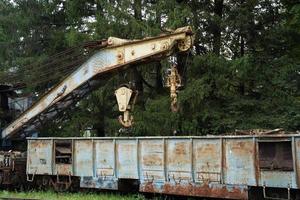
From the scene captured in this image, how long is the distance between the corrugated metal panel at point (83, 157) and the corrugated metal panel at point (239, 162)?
555 centimetres

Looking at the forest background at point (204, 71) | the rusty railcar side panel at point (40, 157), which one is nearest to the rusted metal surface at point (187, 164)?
the rusty railcar side panel at point (40, 157)

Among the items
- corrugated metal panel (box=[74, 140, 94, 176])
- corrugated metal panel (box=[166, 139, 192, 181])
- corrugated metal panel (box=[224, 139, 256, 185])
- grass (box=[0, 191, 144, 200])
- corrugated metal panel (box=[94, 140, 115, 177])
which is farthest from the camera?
corrugated metal panel (box=[74, 140, 94, 176])

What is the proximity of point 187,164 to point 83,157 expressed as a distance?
4.56 meters

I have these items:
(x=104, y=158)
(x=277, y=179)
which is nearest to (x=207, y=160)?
(x=277, y=179)

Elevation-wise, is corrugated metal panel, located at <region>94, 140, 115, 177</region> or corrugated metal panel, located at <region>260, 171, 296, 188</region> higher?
corrugated metal panel, located at <region>94, 140, 115, 177</region>

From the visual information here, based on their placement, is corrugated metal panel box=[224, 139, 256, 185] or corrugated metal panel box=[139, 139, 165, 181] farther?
corrugated metal panel box=[139, 139, 165, 181]

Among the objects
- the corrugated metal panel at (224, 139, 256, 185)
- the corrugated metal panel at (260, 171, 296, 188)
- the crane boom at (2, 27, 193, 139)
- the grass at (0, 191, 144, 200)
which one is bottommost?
the grass at (0, 191, 144, 200)

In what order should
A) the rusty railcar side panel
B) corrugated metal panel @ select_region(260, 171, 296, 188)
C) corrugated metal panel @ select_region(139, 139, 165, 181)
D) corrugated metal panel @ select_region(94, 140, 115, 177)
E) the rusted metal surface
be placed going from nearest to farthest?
corrugated metal panel @ select_region(260, 171, 296, 188) < the rusted metal surface < corrugated metal panel @ select_region(139, 139, 165, 181) < corrugated metal panel @ select_region(94, 140, 115, 177) < the rusty railcar side panel

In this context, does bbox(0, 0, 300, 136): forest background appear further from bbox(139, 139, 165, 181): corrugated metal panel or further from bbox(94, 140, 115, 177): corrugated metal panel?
bbox(139, 139, 165, 181): corrugated metal panel

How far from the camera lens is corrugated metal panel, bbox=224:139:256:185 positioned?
13.3m

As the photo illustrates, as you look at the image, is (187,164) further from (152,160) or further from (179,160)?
(152,160)

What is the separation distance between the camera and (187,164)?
1467cm

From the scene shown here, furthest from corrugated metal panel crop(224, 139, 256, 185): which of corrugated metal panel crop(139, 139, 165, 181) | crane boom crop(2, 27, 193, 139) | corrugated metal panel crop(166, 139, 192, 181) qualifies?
crane boom crop(2, 27, 193, 139)

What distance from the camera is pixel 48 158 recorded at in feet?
60.5
